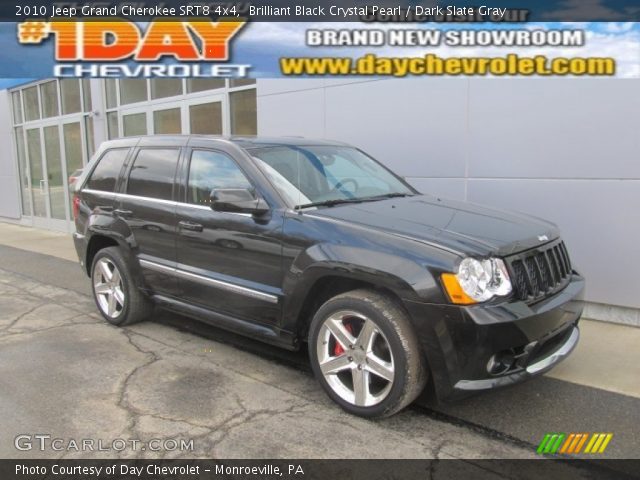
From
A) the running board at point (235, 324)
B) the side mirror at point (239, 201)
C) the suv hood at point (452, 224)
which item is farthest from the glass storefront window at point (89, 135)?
the suv hood at point (452, 224)

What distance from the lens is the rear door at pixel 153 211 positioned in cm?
452

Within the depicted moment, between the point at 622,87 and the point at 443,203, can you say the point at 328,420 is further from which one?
the point at 622,87

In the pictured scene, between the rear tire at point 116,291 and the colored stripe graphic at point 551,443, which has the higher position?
the rear tire at point 116,291

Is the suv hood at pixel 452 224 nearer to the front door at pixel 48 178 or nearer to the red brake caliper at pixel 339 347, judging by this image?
the red brake caliper at pixel 339 347

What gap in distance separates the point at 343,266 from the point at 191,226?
151 centimetres

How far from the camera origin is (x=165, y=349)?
15.2 ft

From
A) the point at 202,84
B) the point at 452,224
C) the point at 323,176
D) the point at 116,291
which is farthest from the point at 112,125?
the point at 452,224

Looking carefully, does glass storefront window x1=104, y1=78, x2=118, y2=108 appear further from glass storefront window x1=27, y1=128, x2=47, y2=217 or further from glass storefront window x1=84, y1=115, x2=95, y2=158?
glass storefront window x1=27, y1=128, x2=47, y2=217

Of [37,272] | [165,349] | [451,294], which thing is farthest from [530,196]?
[37,272]

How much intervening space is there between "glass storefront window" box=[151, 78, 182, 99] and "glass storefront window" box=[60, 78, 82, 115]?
2768mm

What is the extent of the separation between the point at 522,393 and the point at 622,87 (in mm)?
3149

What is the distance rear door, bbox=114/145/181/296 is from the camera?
4.52 m

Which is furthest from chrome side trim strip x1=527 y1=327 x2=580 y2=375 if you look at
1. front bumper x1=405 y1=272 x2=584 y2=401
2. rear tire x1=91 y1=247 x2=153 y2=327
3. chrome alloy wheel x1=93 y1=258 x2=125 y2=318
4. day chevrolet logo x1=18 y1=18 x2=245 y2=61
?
day chevrolet logo x1=18 y1=18 x2=245 y2=61

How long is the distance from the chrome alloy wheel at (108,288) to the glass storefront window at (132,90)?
6.70 metres
